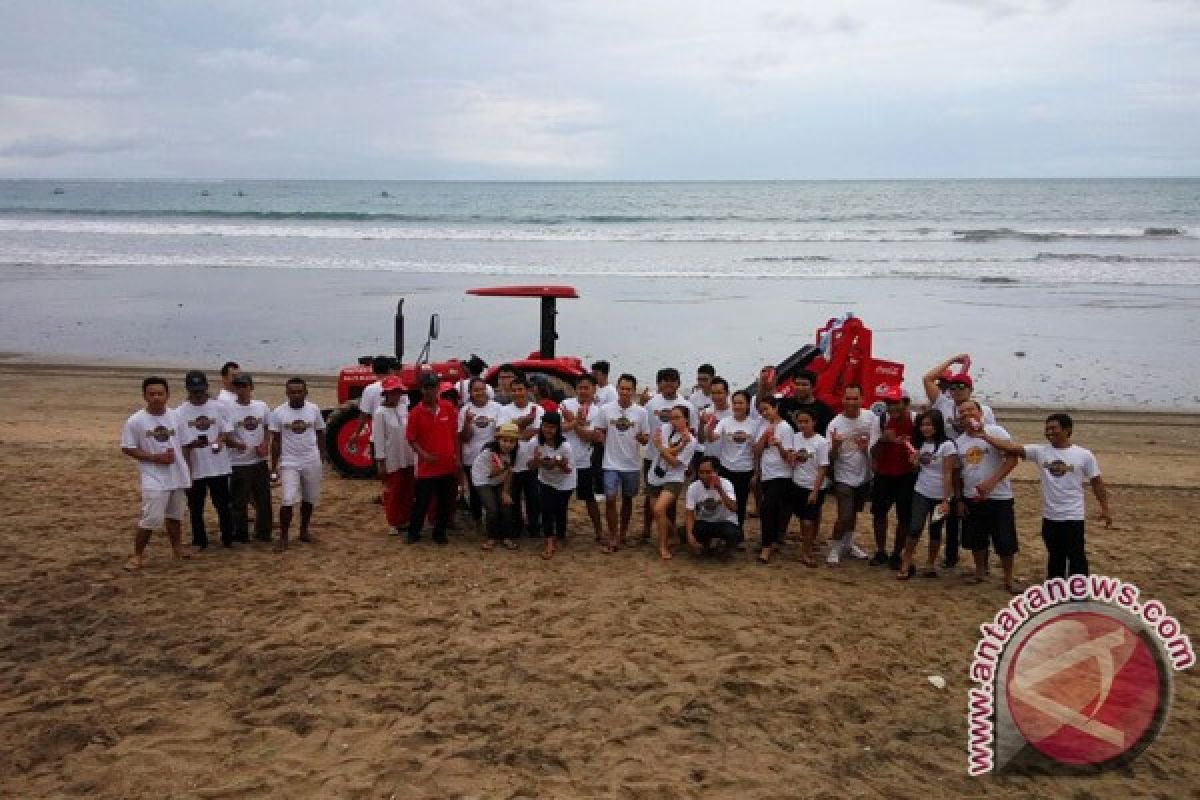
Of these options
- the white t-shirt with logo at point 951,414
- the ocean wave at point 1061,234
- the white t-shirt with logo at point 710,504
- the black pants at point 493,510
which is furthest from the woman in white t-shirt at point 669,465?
the ocean wave at point 1061,234

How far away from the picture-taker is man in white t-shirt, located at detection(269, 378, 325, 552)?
7.91 meters

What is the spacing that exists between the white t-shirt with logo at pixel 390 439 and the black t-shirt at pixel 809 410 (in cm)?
322

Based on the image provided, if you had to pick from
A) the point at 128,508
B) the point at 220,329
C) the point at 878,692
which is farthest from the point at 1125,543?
the point at 220,329

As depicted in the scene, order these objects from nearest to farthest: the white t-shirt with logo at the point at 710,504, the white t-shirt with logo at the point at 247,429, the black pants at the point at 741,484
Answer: the white t-shirt with logo at the point at 710,504 < the white t-shirt with logo at the point at 247,429 < the black pants at the point at 741,484

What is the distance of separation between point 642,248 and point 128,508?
105ft

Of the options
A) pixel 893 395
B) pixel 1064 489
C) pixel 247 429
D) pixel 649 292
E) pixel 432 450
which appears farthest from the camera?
pixel 649 292

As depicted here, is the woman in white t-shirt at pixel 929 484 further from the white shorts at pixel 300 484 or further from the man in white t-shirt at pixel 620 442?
the white shorts at pixel 300 484

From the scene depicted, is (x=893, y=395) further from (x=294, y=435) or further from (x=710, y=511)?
(x=294, y=435)

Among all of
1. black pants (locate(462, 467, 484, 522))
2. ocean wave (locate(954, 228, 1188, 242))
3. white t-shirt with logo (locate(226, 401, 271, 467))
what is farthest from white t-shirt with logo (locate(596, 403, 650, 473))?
ocean wave (locate(954, 228, 1188, 242))

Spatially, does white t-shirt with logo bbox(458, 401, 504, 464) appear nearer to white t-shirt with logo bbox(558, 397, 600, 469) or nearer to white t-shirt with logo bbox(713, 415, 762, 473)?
white t-shirt with logo bbox(558, 397, 600, 469)

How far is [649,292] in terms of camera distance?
2553 centimetres

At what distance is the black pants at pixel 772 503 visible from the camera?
7.85m

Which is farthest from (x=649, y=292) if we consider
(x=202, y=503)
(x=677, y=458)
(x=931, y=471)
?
(x=202, y=503)

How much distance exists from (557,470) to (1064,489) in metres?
3.76
